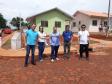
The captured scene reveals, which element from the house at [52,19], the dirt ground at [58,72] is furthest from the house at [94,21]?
the dirt ground at [58,72]

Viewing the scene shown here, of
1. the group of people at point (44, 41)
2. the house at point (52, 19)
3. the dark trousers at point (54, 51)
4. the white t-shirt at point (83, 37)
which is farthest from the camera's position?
the house at point (52, 19)

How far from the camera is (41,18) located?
136 feet

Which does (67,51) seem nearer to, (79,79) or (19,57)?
(19,57)

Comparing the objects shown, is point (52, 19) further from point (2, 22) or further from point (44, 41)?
point (2, 22)

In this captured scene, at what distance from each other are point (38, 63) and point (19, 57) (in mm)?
1909

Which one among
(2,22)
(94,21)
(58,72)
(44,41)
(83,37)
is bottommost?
(58,72)

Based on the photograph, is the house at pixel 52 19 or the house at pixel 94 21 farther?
the house at pixel 94 21

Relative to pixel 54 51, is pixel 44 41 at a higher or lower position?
higher

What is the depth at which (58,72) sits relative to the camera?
37.7 feet

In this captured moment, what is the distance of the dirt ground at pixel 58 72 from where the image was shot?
10086mm

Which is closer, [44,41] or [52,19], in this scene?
[44,41]

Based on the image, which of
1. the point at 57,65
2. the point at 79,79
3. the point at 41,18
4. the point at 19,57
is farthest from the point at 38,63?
the point at 41,18

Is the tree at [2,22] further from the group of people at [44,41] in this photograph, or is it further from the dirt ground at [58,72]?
the dirt ground at [58,72]

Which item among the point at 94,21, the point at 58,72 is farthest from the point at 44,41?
the point at 94,21
